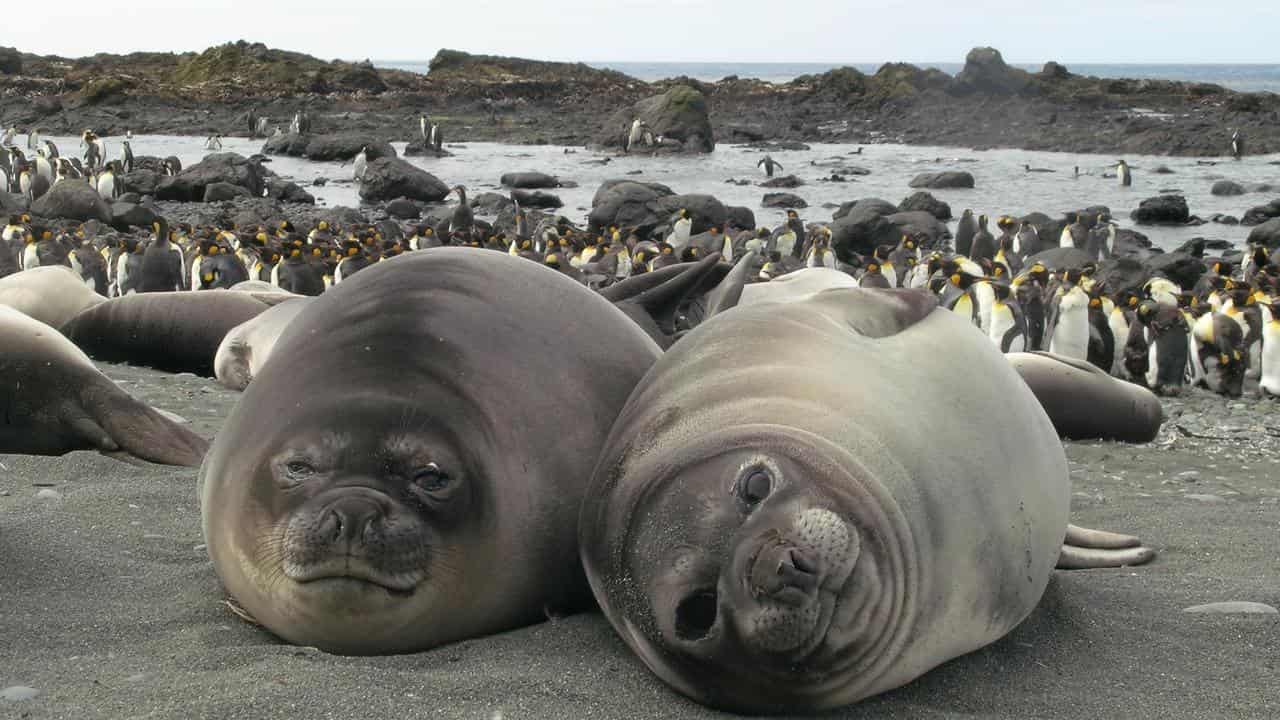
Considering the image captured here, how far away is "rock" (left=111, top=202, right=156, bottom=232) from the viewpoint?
85.8ft

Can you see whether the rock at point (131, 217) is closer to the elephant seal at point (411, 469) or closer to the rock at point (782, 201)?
the rock at point (782, 201)

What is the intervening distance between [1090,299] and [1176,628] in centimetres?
1096

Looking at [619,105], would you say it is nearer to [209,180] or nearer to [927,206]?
[209,180]

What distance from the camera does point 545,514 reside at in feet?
9.93

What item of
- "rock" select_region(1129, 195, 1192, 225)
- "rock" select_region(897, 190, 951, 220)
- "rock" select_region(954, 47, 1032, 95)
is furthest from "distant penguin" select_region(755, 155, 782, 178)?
"rock" select_region(954, 47, 1032, 95)

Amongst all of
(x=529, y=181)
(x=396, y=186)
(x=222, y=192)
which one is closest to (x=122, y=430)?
(x=222, y=192)

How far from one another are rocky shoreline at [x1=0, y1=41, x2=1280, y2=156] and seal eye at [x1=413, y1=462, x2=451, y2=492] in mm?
47492

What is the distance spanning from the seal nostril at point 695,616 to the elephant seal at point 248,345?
19.7 feet

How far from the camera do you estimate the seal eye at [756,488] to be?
95.0 inches

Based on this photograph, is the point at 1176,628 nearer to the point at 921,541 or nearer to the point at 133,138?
the point at 921,541

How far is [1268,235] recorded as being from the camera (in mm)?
25391

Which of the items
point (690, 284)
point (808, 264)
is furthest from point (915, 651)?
point (808, 264)

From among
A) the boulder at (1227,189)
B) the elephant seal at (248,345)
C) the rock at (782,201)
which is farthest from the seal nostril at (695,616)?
the boulder at (1227,189)

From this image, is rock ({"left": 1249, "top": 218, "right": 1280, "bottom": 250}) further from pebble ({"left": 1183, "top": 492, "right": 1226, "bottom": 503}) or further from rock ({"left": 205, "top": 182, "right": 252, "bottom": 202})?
rock ({"left": 205, "top": 182, "right": 252, "bottom": 202})
